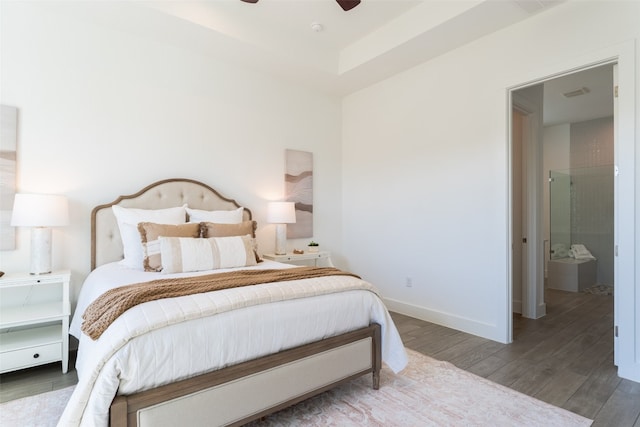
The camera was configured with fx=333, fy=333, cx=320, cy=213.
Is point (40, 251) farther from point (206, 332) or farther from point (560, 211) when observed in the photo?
point (560, 211)

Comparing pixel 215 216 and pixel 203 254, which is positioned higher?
pixel 215 216

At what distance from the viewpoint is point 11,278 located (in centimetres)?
236

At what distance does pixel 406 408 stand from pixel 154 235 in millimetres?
2230

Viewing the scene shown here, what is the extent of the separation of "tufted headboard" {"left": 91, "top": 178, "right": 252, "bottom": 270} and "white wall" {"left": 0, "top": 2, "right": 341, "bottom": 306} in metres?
0.10

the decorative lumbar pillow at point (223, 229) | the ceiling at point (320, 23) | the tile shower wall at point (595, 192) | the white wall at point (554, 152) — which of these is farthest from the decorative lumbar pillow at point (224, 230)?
the tile shower wall at point (595, 192)

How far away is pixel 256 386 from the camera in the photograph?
168 cm

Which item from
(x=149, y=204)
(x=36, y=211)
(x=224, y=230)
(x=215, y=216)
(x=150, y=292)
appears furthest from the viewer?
(x=215, y=216)

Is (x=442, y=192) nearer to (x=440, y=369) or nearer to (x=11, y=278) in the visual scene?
(x=440, y=369)

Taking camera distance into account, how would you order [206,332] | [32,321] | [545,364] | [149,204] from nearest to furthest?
[206,332], [32,321], [545,364], [149,204]

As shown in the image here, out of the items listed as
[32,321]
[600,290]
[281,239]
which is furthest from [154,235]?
[600,290]

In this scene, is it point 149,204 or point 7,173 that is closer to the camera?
point 7,173

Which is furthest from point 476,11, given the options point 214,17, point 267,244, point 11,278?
point 11,278

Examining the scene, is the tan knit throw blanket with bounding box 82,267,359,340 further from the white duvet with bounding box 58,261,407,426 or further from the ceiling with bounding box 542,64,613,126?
the ceiling with bounding box 542,64,613,126

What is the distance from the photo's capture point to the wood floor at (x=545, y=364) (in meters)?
2.09
